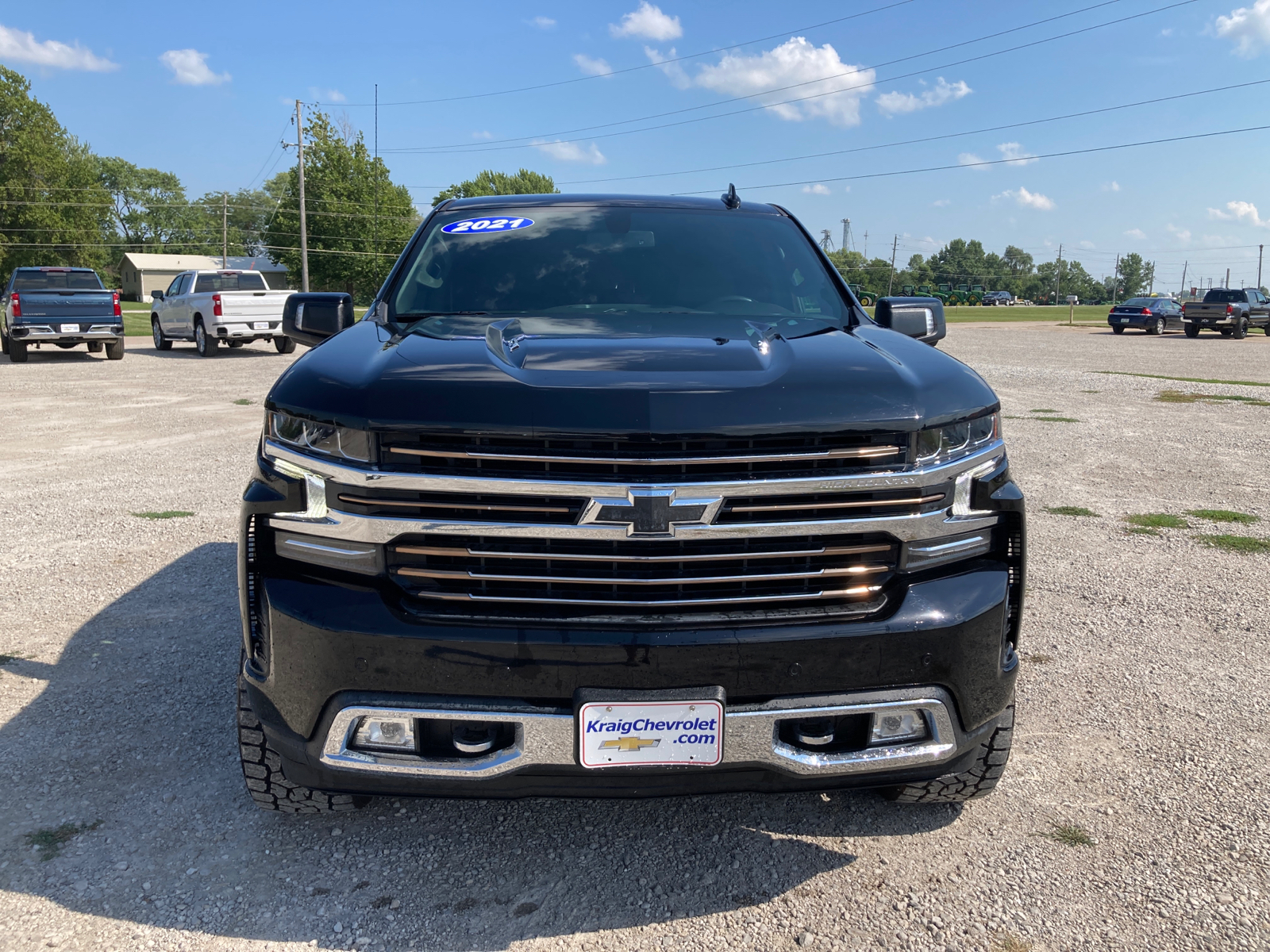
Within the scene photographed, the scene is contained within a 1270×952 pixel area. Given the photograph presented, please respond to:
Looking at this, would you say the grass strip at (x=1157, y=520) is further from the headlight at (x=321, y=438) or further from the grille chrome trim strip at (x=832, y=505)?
the headlight at (x=321, y=438)

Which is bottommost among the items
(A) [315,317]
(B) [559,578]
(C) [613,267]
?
(B) [559,578]

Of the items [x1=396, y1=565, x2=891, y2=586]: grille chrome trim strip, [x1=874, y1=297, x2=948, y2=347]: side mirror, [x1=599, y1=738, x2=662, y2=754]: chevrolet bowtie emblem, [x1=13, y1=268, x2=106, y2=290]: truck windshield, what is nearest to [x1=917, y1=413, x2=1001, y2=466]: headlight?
[x1=396, y1=565, x2=891, y2=586]: grille chrome trim strip

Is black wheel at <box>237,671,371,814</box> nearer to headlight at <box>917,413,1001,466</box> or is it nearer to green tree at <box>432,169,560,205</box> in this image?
headlight at <box>917,413,1001,466</box>

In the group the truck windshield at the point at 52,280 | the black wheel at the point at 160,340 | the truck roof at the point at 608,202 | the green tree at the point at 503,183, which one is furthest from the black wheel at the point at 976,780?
the green tree at the point at 503,183

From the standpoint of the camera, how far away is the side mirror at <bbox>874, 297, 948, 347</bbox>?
358 centimetres

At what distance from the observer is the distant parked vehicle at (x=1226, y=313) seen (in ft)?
120

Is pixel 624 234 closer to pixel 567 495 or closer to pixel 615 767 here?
pixel 567 495

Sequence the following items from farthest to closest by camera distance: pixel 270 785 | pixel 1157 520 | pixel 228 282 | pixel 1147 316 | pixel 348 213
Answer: pixel 348 213
pixel 1147 316
pixel 228 282
pixel 1157 520
pixel 270 785

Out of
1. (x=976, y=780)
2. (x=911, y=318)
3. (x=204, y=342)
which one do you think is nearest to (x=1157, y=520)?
(x=911, y=318)

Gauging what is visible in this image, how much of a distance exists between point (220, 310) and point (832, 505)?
20264 millimetres

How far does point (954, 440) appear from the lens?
2393 millimetres

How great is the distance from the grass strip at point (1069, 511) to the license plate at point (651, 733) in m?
5.47

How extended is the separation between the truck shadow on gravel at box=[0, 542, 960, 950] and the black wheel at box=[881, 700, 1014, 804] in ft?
0.29

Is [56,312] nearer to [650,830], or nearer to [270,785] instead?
[270,785]
